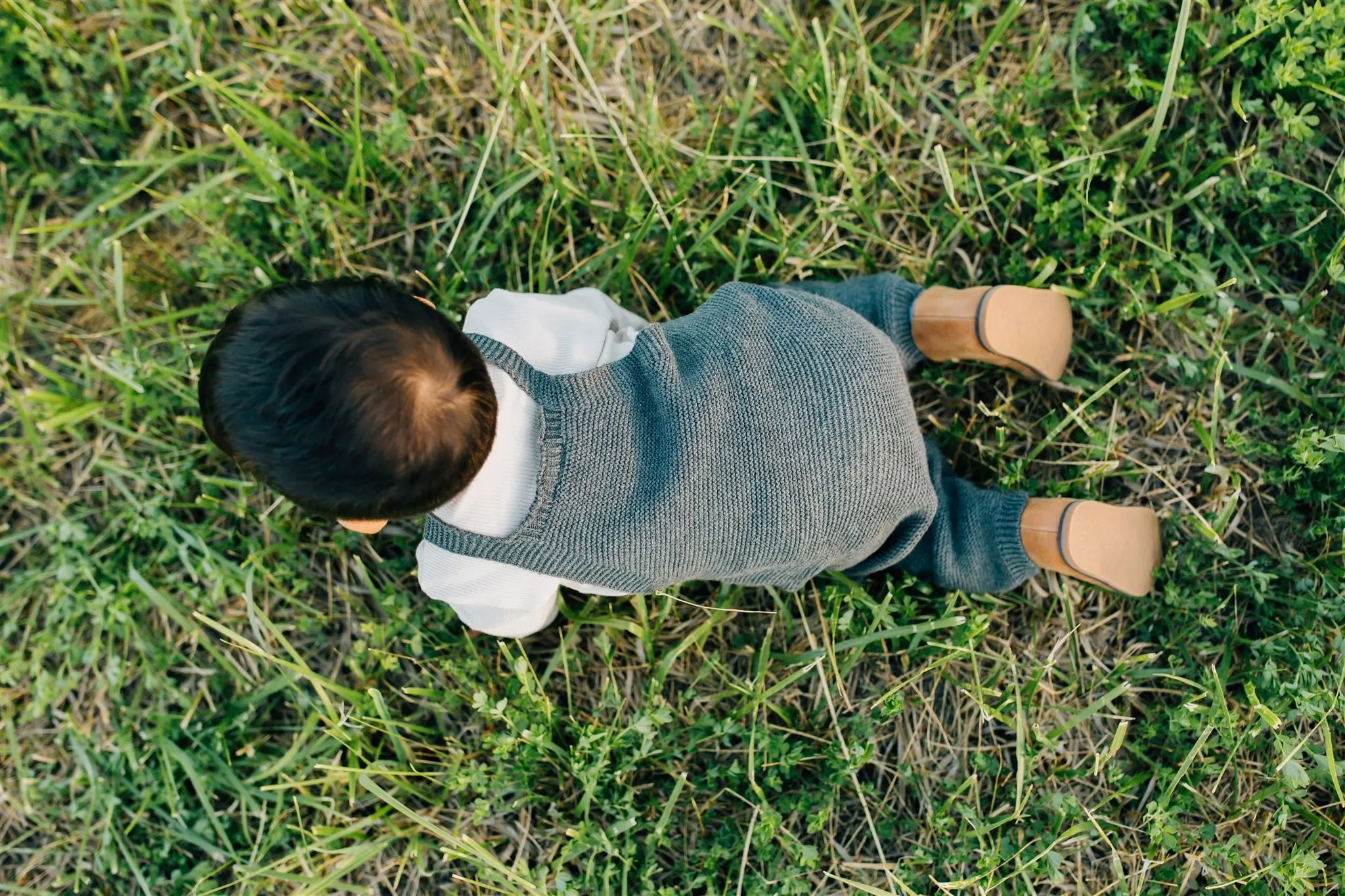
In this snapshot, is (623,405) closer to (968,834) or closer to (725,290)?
(725,290)

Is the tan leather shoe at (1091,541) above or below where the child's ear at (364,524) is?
below

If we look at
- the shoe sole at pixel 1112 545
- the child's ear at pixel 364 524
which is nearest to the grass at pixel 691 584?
the shoe sole at pixel 1112 545

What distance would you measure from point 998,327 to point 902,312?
0.26 meters

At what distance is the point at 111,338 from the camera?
125 inches

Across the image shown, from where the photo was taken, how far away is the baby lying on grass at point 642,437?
73.1 inches

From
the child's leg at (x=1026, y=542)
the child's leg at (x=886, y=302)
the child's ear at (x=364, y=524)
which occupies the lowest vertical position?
the child's leg at (x=1026, y=542)

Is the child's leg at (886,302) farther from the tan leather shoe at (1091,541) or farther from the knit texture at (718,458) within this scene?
the tan leather shoe at (1091,541)

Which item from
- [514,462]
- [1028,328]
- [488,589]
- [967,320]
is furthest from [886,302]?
[488,589]

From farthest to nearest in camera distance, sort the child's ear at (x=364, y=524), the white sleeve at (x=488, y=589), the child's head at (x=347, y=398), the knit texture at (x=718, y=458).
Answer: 1. the white sleeve at (x=488, y=589)
2. the knit texture at (x=718, y=458)
3. the child's ear at (x=364, y=524)
4. the child's head at (x=347, y=398)

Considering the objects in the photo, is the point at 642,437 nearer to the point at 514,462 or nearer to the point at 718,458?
the point at 718,458

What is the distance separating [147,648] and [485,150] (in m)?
1.93

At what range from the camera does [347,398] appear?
1.79 m

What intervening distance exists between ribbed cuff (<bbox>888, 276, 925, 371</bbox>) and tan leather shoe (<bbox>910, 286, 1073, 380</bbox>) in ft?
0.04

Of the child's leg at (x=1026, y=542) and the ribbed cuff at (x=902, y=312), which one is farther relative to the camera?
the ribbed cuff at (x=902, y=312)
